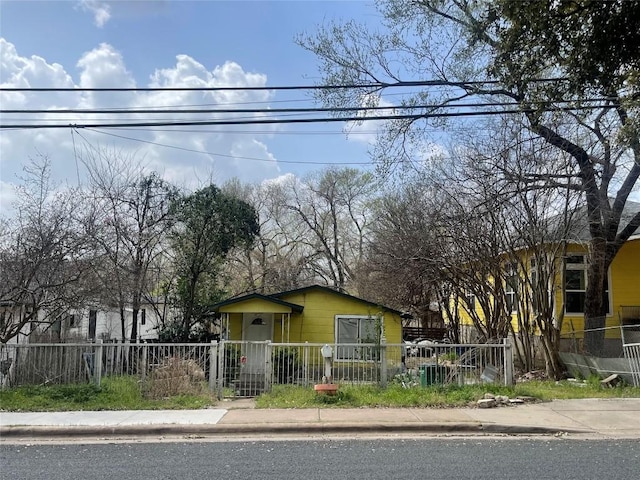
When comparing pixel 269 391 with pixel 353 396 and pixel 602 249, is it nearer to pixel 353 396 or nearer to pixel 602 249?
pixel 353 396

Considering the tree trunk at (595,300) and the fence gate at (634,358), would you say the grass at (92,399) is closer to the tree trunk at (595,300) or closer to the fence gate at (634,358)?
the fence gate at (634,358)

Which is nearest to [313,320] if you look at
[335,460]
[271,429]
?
[271,429]

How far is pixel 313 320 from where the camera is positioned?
18.2m

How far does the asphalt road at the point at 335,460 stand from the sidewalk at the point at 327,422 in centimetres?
54

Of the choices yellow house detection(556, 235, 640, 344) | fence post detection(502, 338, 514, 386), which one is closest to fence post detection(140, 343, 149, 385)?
fence post detection(502, 338, 514, 386)

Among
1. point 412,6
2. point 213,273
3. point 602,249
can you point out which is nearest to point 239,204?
point 213,273

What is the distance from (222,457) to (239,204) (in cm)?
1712

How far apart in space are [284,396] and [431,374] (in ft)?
12.3

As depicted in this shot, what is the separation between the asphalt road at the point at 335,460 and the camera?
20.3ft

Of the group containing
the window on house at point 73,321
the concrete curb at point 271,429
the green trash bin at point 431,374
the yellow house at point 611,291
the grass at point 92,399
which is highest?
the yellow house at point 611,291

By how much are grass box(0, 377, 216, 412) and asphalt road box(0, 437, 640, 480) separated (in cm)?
230

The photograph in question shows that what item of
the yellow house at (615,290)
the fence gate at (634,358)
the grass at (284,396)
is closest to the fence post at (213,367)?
the grass at (284,396)

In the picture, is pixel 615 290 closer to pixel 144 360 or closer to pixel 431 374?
pixel 431 374

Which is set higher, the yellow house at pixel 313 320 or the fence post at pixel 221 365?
the yellow house at pixel 313 320
